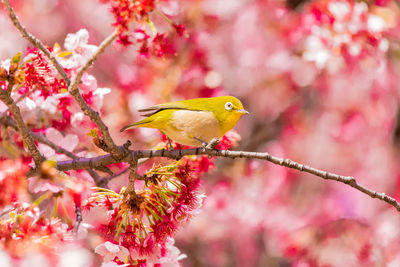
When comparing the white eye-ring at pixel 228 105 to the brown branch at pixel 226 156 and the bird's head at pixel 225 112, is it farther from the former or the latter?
the brown branch at pixel 226 156

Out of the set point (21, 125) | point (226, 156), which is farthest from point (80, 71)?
point (226, 156)

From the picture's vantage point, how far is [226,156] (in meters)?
1.29

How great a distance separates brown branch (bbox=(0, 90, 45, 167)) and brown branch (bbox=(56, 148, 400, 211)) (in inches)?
2.8

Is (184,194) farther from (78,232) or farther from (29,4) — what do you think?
(29,4)

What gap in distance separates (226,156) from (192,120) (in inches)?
10.3

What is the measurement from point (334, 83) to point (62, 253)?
11.1 feet

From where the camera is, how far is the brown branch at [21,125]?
1195 millimetres

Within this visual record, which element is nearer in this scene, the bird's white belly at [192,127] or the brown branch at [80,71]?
the brown branch at [80,71]

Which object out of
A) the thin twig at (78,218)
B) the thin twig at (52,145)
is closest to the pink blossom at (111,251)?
the thin twig at (78,218)

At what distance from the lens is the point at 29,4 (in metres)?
3.88

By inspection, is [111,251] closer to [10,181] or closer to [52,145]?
[10,181]

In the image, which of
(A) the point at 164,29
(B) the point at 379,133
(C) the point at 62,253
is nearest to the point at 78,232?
(C) the point at 62,253

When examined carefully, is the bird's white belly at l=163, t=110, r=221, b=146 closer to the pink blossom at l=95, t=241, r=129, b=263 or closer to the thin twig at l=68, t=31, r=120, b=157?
the thin twig at l=68, t=31, r=120, b=157

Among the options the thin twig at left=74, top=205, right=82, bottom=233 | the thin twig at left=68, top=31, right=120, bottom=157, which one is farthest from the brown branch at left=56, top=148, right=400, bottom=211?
the thin twig at left=74, top=205, right=82, bottom=233
